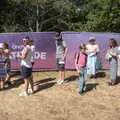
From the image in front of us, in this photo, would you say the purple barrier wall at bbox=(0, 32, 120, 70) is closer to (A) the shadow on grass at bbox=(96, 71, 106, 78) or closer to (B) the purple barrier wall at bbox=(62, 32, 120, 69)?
(B) the purple barrier wall at bbox=(62, 32, 120, 69)

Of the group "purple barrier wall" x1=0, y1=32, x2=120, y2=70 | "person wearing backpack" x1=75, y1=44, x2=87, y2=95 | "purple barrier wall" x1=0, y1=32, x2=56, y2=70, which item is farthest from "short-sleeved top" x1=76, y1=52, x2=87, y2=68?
"purple barrier wall" x1=0, y1=32, x2=56, y2=70

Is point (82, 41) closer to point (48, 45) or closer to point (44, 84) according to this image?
point (48, 45)

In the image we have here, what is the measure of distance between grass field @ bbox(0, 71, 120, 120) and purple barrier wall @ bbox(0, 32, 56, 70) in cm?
148

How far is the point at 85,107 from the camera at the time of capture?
551 inches

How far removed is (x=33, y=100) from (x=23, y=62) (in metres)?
1.19

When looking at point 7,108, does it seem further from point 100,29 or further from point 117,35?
point 100,29

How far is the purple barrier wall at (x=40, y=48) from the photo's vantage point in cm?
1809

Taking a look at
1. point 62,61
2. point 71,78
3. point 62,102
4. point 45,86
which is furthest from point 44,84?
point 62,102

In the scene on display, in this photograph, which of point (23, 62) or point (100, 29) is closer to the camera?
point (23, 62)

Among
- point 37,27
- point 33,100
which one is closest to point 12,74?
point 33,100

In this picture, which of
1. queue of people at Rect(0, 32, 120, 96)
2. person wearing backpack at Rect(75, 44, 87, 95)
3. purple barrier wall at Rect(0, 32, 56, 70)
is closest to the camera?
queue of people at Rect(0, 32, 120, 96)

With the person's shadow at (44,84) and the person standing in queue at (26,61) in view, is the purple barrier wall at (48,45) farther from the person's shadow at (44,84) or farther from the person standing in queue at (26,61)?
the person standing in queue at (26,61)

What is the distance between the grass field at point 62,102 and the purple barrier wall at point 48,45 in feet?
5.02

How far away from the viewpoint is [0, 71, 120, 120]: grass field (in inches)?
526
